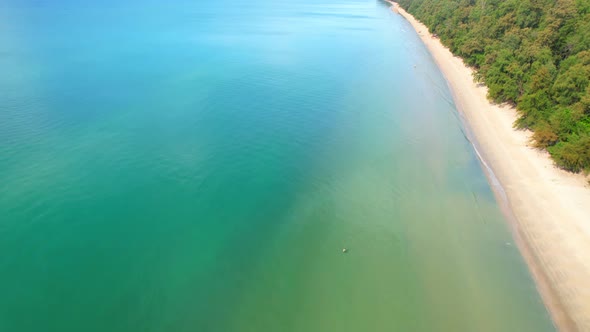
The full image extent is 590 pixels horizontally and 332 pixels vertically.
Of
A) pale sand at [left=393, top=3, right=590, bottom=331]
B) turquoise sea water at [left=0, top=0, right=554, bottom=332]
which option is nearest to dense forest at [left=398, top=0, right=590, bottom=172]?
pale sand at [left=393, top=3, right=590, bottom=331]

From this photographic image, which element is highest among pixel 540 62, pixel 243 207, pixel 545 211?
pixel 540 62

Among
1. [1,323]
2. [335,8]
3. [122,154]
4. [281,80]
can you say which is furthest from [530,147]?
[335,8]

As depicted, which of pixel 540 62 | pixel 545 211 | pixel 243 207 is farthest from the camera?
pixel 540 62

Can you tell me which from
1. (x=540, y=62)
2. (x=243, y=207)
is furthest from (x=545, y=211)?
(x=540, y=62)

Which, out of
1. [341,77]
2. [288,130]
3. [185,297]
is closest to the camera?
[185,297]

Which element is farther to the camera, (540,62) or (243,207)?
(540,62)

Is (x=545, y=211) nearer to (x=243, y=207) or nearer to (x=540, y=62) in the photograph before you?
(x=243, y=207)

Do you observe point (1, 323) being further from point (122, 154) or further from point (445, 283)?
point (445, 283)
